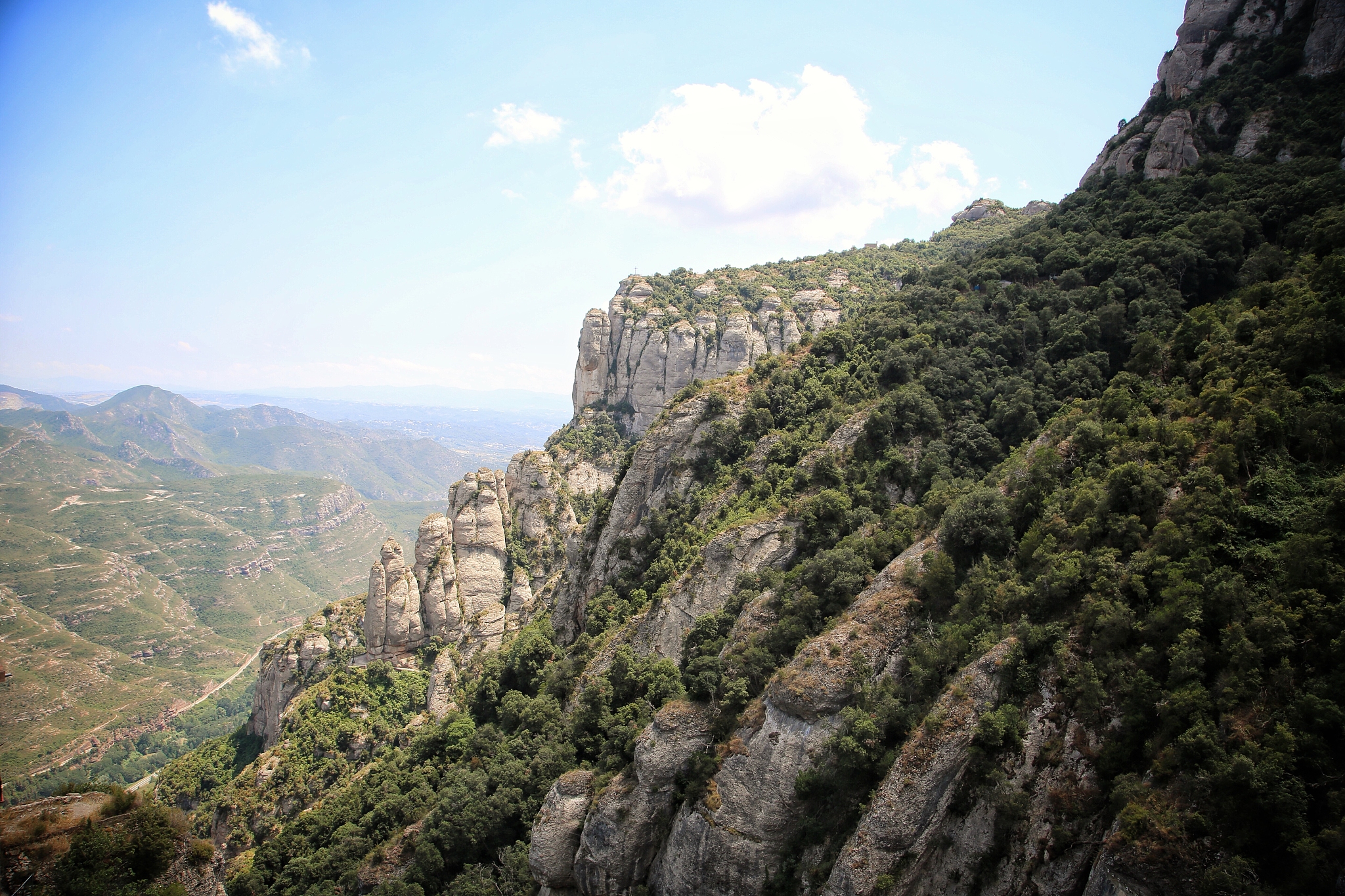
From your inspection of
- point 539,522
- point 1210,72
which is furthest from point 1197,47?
point 539,522

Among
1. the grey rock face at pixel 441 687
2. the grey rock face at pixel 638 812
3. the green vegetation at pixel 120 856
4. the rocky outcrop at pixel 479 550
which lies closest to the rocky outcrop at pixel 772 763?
the grey rock face at pixel 638 812

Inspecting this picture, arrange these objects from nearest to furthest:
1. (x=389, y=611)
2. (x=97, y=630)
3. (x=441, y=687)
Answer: (x=441, y=687), (x=389, y=611), (x=97, y=630)

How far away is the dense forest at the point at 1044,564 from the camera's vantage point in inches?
639

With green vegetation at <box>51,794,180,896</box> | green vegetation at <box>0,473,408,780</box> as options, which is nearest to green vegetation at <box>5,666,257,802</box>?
green vegetation at <box>0,473,408,780</box>

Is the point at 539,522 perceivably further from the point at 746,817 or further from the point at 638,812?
the point at 746,817

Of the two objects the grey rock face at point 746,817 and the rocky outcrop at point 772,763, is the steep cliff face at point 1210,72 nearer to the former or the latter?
the rocky outcrop at point 772,763

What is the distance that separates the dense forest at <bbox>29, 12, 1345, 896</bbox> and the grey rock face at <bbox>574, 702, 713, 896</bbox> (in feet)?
3.16

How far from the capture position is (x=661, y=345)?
9881 cm

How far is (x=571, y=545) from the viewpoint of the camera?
64500 mm

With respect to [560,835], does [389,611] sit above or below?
below

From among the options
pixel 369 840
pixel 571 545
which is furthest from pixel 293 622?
pixel 369 840

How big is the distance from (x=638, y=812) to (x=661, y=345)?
78438mm

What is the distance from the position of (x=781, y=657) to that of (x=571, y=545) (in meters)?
38.5

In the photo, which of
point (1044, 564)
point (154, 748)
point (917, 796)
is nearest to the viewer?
point (917, 796)
